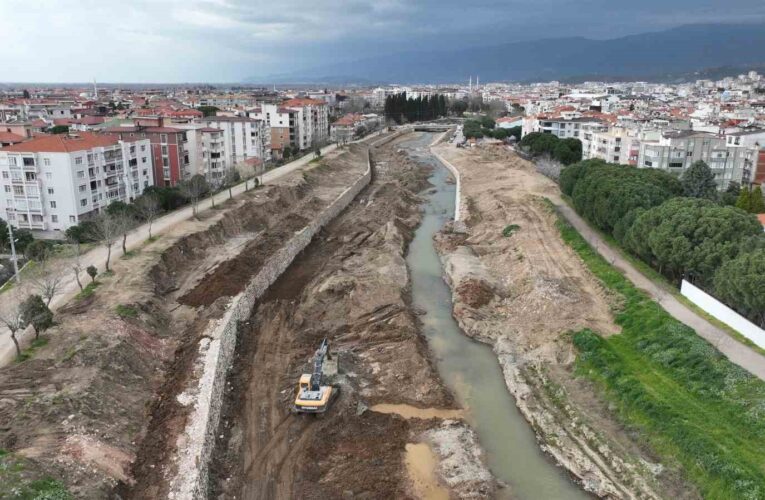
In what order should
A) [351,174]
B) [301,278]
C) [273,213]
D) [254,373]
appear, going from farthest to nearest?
[351,174] < [273,213] < [301,278] < [254,373]

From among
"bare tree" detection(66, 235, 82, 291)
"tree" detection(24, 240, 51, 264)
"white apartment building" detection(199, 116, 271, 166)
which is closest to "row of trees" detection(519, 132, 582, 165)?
"white apartment building" detection(199, 116, 271, 166)

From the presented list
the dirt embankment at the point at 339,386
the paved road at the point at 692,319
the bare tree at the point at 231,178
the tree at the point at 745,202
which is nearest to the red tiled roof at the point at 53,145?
the bare tree at the point at 231,178

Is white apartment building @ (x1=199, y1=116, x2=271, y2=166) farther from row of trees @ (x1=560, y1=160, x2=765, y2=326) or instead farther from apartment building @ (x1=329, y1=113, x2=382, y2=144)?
row of trees @ (x1=560, y1=160, x2=765, y2=326)

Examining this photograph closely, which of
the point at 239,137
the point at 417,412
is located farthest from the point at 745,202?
the point at 239,137

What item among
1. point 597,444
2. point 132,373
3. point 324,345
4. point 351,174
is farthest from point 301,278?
point 351,174

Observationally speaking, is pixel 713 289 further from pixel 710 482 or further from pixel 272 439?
pixel 272 439

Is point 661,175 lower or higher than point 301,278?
higher

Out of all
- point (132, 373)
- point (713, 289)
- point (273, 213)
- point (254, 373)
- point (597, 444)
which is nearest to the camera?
point (597, 444)
